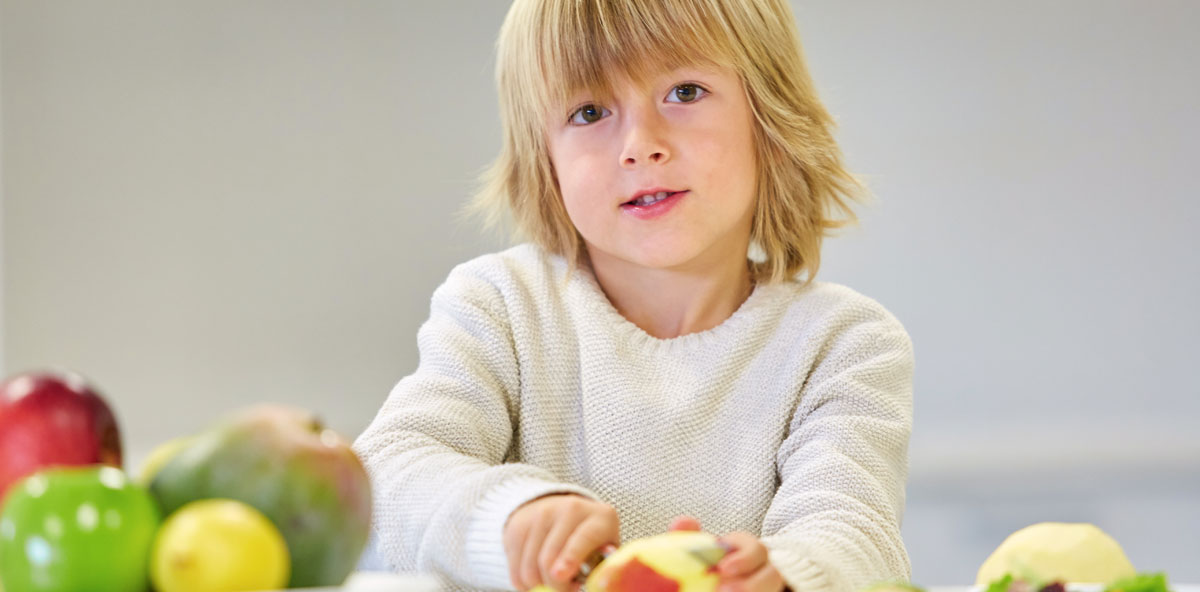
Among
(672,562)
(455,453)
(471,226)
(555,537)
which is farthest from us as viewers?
(471,226)

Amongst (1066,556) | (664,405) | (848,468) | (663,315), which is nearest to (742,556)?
(1066,556)

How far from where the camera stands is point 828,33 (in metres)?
2.21

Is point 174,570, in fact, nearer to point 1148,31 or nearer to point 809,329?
point 809,329

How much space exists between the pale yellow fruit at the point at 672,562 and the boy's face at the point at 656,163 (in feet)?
1.63

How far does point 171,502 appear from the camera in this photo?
36cm

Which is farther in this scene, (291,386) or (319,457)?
(291,386)

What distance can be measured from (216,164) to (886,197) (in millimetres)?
1276

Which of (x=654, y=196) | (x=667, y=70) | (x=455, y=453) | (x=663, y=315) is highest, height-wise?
(x=667, y=70)

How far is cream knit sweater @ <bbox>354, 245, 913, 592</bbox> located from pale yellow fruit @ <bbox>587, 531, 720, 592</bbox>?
0.28m

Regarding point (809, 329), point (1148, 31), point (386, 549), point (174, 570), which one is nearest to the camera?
point (174, 570)

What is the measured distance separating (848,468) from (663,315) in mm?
295

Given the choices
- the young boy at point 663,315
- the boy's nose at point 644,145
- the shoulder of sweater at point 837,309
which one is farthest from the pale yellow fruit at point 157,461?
the shoulder of sweater at point 837,309

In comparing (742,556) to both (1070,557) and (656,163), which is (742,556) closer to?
(1070,557)

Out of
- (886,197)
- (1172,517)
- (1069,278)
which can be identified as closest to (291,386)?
(886,197)
